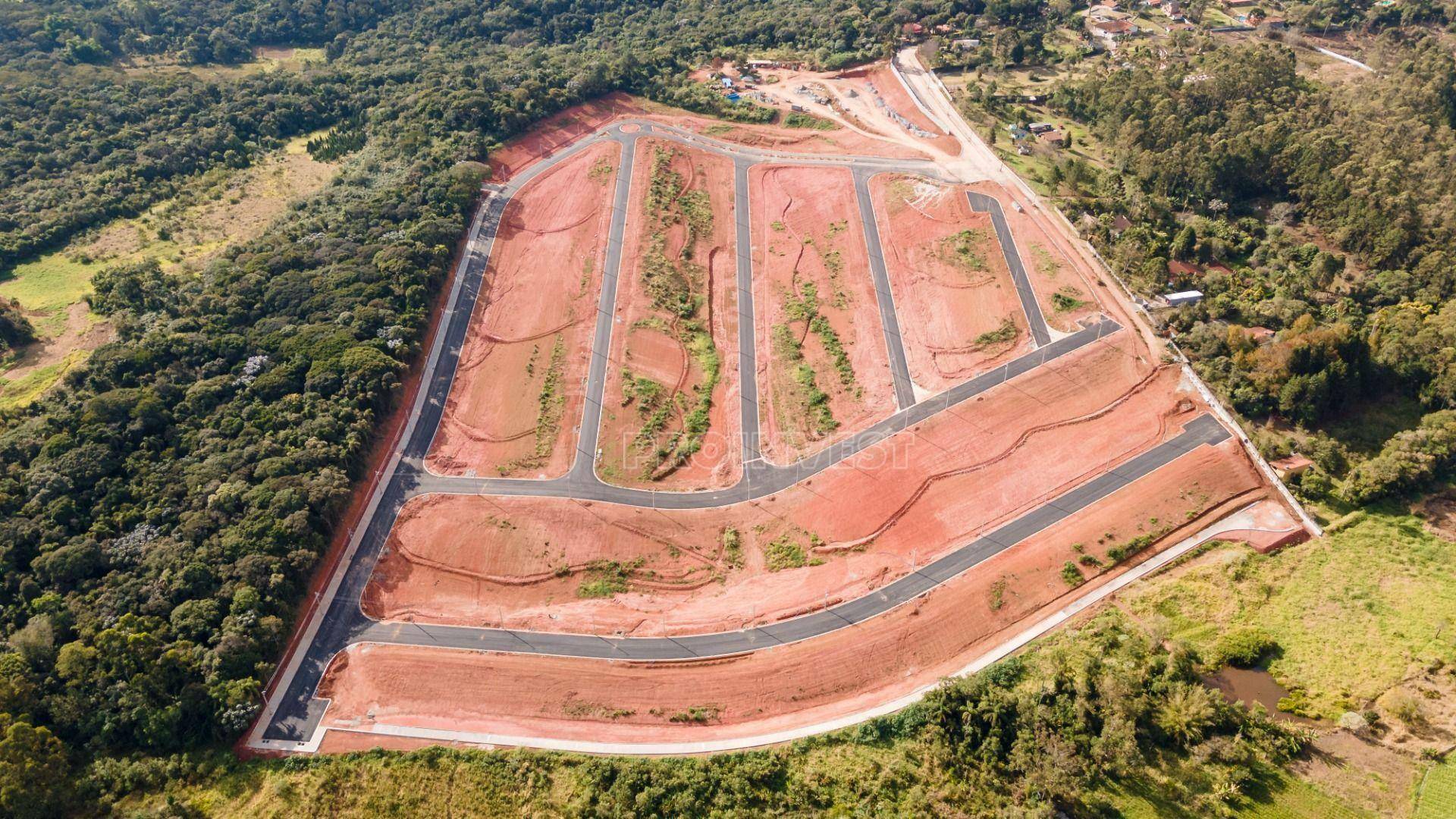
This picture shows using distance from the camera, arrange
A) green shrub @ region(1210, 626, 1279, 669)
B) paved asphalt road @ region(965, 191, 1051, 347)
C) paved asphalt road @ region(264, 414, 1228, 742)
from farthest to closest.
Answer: paved asphalt road @ region(965, 191, 1051, 347), paved asphalt road @ region(264, 414, 1228, 742), green shrub @ region(1210, 626, 1279, 669)

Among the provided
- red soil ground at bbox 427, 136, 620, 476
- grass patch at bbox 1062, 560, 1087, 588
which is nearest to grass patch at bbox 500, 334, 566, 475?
red soil ground at bbox 427, 136, 620, 476

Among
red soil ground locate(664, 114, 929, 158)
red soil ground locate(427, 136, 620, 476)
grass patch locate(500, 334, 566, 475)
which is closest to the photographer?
grass patch locate(500, 334, 566, 475)

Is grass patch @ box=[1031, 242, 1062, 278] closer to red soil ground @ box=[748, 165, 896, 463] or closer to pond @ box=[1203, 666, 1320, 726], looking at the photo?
red soil ground @ box=[748, 165, 896, 463]

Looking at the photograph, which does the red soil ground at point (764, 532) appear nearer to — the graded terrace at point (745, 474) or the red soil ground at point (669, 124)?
the graded terrace at point (745, 474)

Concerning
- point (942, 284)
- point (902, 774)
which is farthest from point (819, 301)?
point (902, 774)

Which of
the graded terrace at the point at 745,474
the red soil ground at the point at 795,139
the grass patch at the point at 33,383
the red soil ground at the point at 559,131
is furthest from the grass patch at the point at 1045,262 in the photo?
the grass patch at the point at 33,383

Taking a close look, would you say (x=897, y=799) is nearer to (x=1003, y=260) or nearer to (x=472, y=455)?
(x=472, y=455)

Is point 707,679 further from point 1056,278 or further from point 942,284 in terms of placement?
point 1056,278
